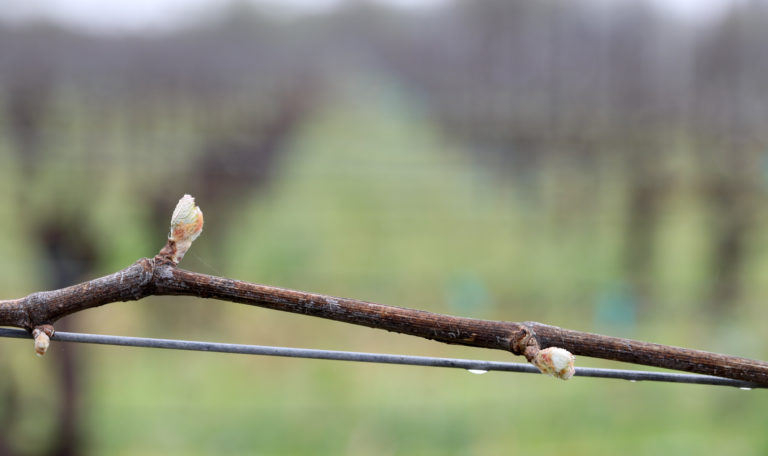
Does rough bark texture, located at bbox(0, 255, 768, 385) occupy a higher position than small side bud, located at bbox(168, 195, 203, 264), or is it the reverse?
small side bud, located at bbox(168, 195, 203, 264)

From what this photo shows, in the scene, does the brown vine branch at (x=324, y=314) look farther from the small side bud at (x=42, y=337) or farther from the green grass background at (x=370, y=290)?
the green grass background at (x=370, y=290)

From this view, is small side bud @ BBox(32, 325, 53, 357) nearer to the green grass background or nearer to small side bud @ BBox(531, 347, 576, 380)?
small side bud @ BBox(531, 347, 576, 380)

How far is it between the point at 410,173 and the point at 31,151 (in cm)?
193

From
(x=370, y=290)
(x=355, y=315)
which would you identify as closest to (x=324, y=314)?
(x=355, y=315)

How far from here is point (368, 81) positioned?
4484 millimetres

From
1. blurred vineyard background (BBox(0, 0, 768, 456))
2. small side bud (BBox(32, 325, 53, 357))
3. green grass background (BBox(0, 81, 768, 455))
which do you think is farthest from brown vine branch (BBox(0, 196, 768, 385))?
blurred vineyard background (BBox(0, 0, 768, 456))

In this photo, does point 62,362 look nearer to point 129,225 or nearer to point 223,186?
point 129,225

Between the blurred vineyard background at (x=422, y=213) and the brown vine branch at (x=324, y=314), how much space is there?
6.10 feet

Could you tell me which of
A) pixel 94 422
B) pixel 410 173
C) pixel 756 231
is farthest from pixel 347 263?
pixel 756 231

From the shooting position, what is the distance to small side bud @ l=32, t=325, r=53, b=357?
0.55 meters

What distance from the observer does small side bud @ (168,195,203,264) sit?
1.89ft

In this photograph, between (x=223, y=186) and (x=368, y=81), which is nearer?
(x=223, y=186)

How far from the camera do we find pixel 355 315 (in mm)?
573

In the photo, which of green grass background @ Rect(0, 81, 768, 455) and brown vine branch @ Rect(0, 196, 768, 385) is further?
green grass background @ Rect(0, 81, 768, 455)
